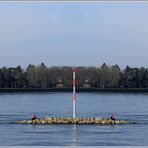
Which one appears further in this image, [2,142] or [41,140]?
[41,140]

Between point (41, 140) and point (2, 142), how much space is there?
3309mm

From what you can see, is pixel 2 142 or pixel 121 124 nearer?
pixel 2 142

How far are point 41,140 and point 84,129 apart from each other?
998cm

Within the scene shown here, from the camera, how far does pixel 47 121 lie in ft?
186

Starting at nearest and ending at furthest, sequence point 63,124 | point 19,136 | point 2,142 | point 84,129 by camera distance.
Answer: point 2,142 → point 19,136 → point 84,129 → point 63,124

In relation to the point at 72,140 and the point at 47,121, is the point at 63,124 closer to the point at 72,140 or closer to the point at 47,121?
the point at 47,121

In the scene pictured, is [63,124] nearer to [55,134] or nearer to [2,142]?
[55,134]

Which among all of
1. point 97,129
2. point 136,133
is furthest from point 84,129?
point 136,133

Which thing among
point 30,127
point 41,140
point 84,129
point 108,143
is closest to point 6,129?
point 30,127

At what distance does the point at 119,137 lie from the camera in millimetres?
42031

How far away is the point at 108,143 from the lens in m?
37.5

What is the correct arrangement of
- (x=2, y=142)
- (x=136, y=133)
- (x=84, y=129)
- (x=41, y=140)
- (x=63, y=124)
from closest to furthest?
(x=2, y=142) → (x=41, y=140) → (x=136, y=133) → (x=84, y=129) → (x=63, y=124)

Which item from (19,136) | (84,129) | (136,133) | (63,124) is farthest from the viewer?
(63,124)

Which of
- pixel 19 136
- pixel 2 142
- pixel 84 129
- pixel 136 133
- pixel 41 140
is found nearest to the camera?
pixel 2 142
